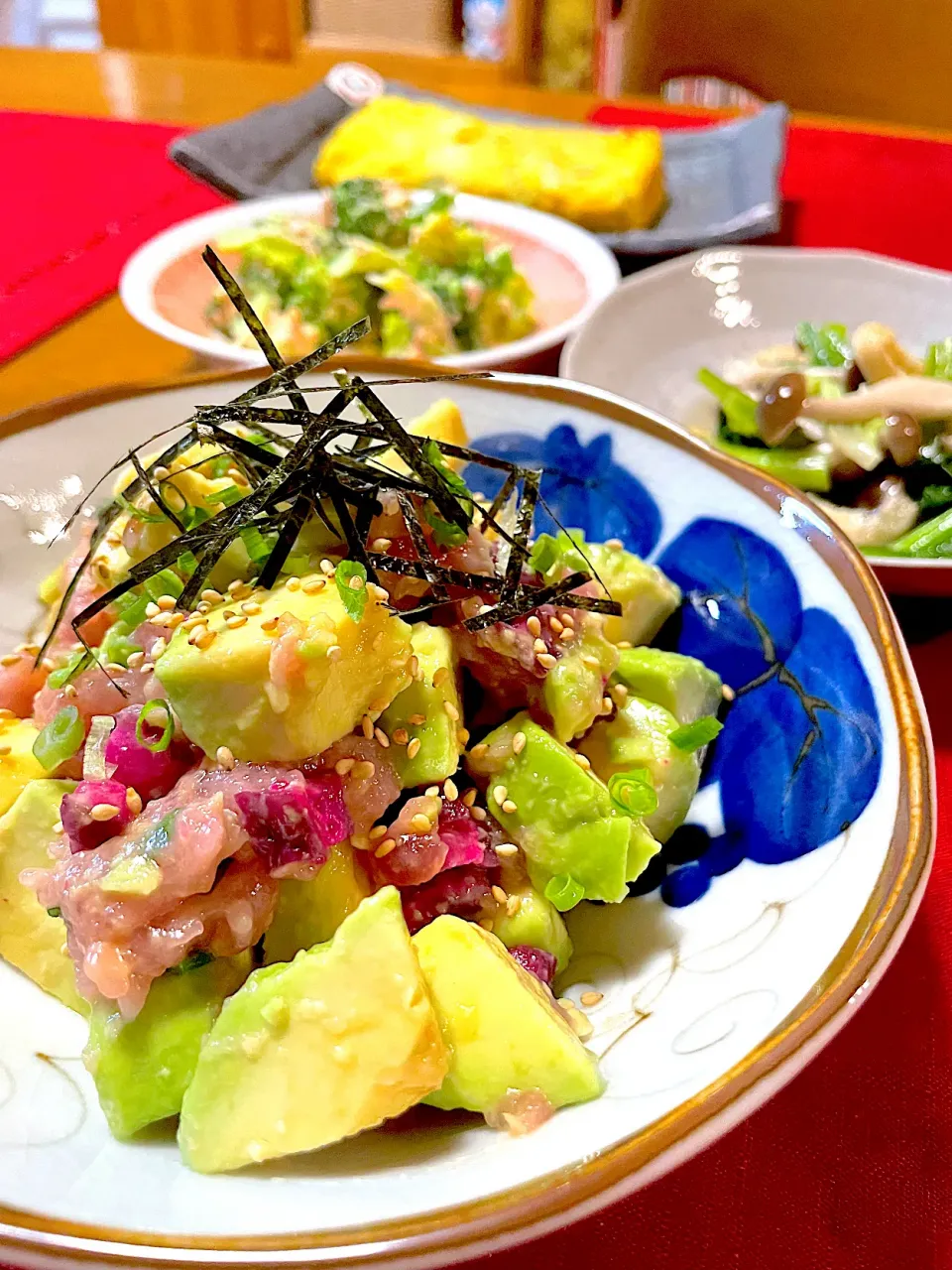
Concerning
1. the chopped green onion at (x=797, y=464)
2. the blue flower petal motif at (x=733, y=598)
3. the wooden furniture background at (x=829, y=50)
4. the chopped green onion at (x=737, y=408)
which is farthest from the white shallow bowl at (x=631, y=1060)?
the wooden furniture background at (x=829, y=50)

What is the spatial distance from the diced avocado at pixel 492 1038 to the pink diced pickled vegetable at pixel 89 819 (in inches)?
12.7

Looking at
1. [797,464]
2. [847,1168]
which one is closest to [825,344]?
[797,464]

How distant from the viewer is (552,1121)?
82 cm

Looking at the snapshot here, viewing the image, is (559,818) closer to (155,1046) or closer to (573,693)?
(573,693)

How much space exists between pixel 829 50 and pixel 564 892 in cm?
396

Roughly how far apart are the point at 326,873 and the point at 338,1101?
213mm

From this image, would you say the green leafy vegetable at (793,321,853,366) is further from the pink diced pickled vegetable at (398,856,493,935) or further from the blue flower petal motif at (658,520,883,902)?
the pink diced pickled vegetable at (398,856,493,935)

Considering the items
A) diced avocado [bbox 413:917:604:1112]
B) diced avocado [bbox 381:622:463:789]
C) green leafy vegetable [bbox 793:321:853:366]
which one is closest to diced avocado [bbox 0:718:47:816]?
diced avocado [bbox 381:622:463:789]

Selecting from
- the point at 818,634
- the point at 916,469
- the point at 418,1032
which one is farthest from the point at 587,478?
the point at 418,1032

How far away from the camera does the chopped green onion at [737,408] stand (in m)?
2.16

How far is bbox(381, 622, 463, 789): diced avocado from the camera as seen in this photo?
1.04m

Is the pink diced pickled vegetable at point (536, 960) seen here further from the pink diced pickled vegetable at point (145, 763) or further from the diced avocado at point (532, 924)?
the pink diced pickled vegetable at point (145, 763)

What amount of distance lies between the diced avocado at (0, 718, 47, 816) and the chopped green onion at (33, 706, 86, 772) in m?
0.03

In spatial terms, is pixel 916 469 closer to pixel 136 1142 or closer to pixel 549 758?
pixel 549 758
